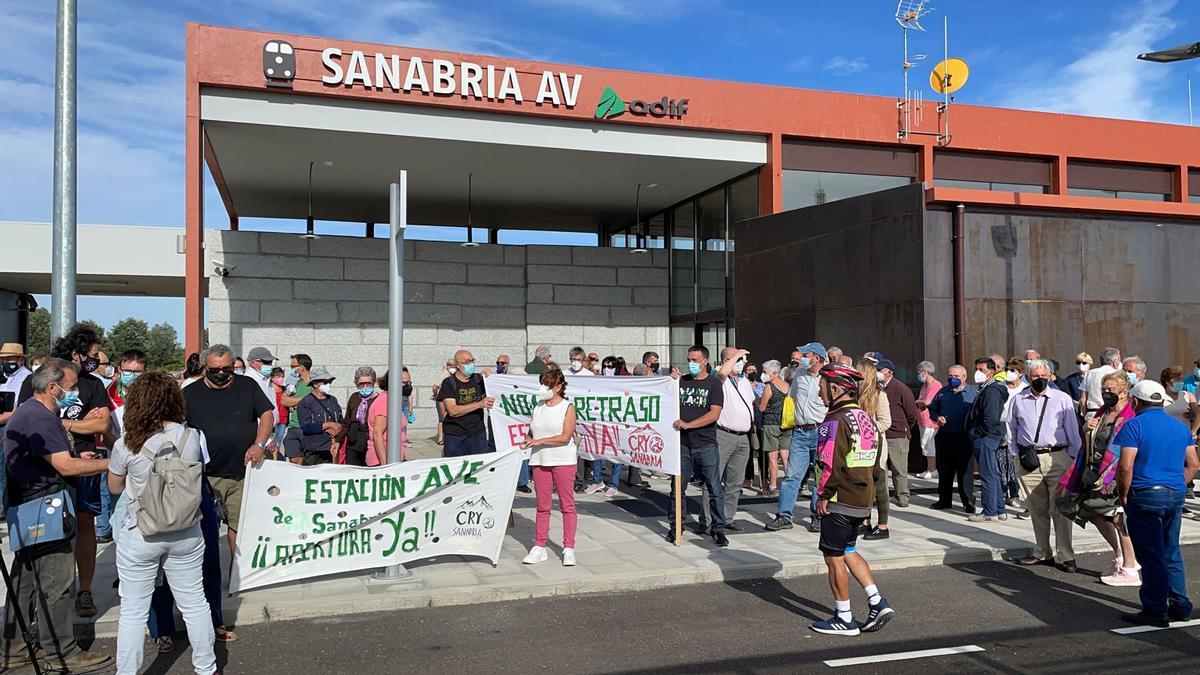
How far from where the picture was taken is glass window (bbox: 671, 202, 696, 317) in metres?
21.8

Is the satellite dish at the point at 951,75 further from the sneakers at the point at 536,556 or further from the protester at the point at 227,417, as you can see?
the protester at the point at 227,417

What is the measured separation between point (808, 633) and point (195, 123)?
13.7 metres

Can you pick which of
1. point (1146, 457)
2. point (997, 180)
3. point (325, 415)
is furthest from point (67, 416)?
point (997, 180)

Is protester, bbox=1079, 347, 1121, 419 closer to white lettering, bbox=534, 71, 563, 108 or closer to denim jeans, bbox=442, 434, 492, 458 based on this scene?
denim jeans, bbox=442, 434, 492, 458

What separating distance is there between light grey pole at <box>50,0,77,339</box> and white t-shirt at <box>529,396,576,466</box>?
16.9 ft

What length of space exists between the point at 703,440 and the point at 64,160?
7.20 meters

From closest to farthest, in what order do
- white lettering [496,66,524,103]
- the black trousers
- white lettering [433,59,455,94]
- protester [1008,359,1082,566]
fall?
1. protester [1008,359,1082,566]
2. the black trousers
3. white lettering [433,59,455,94]
4. white lettering [496,66,524,103]

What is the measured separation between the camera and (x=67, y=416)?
22.2 feet

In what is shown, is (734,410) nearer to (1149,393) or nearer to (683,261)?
(1149,393)

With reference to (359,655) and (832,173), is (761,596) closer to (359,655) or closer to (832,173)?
(359,655)

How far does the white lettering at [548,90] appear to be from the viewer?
17.0 metres

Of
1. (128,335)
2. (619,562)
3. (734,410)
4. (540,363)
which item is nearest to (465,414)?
(619,562)

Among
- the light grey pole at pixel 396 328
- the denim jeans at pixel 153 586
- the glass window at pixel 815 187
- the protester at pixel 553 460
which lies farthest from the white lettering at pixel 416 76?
the denim jeans at pixel 153 586

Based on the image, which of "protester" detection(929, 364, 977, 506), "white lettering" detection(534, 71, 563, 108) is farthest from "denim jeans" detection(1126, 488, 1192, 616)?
"white lettering" detection(534, 71, 563, 108)
